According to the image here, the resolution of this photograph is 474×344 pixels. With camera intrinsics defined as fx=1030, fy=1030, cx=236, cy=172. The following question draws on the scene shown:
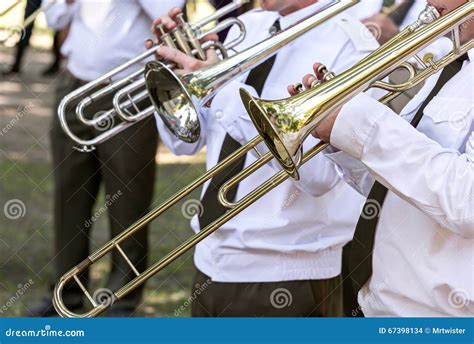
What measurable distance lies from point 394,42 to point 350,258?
625 mm

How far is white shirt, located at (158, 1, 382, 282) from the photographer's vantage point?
290cm

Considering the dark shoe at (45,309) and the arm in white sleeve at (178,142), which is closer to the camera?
the arm in white sleeve at (178,142)

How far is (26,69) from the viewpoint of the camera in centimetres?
830

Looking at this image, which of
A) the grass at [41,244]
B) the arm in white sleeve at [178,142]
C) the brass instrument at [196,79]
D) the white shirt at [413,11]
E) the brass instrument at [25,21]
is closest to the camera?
the brass instrument at [196,79]

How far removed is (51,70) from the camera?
7742mm

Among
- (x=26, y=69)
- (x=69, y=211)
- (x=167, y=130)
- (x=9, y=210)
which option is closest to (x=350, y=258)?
(x=167, y=130)

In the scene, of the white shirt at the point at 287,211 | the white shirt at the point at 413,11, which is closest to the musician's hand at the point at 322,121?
the white shirt at the point at 287,211

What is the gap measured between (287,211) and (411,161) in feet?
2.57

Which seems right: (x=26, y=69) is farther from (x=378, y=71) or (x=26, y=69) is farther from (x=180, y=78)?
(x=378, y=71)

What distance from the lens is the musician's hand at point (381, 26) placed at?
3578mm

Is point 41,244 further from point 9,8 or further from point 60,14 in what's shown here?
point 9,8

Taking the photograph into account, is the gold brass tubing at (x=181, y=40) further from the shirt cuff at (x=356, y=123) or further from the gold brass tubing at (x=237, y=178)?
the shirt cuff at (x=356, y=123)

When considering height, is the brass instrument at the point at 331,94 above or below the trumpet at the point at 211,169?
above

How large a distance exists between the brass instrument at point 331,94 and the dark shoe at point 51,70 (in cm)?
534
